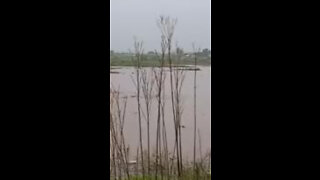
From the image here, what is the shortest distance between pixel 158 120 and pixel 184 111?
0.33ft

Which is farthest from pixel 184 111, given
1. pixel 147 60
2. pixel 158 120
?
pixel 147 60

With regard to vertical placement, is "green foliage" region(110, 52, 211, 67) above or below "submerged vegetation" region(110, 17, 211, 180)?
above

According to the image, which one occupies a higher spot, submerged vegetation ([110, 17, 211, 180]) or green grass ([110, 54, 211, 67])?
green grass ([110, 54, 211, 67])

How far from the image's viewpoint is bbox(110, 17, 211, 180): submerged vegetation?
1.39m

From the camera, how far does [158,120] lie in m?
1.40

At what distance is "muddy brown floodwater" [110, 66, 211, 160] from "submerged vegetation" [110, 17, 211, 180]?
0.01 meters

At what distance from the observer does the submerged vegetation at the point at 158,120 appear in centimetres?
139

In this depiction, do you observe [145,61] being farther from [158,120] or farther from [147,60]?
[158,120]

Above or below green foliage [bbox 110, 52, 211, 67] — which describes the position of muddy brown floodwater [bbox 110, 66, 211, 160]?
below

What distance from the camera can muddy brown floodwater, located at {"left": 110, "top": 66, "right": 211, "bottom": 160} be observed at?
1.38 m

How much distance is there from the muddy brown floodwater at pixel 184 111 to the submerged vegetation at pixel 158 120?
0.04 feet
